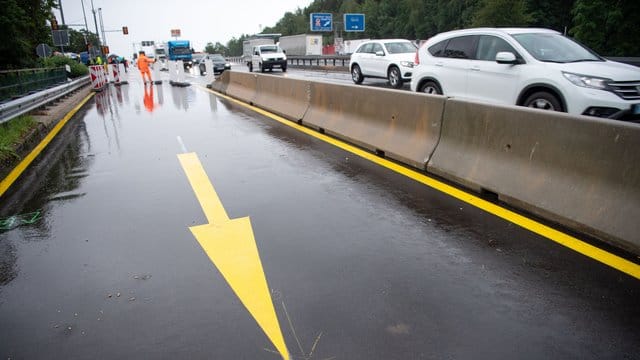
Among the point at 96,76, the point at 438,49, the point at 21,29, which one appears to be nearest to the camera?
the point at 438,49

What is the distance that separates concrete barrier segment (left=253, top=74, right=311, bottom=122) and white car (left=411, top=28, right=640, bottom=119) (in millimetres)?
2739

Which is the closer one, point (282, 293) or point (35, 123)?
point (282, 293)

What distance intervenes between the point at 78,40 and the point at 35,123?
13269cm

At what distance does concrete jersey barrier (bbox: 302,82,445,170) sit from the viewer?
22.2 feet

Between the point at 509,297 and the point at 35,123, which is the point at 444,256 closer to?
the point at 509,297

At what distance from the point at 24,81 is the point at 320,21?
53.7 meters

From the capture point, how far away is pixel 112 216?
5293 millimetres

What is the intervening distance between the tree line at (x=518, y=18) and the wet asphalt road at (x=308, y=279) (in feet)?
187

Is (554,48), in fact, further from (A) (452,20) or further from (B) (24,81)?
(A) (452,20)

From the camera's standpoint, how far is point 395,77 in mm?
18516

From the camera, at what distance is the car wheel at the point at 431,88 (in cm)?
1102

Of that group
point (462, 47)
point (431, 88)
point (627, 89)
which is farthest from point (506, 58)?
point (431, 88)

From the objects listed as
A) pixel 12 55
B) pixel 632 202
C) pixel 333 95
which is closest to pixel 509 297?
pixel 632 202

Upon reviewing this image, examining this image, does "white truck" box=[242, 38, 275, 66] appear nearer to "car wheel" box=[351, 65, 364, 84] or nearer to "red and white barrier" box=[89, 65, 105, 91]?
"red and white barrier" box=[89, 65, 105, 91]
